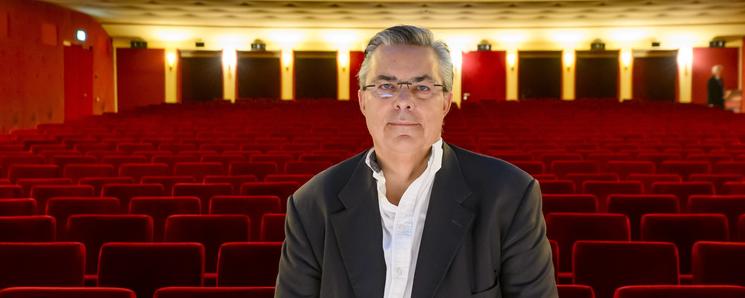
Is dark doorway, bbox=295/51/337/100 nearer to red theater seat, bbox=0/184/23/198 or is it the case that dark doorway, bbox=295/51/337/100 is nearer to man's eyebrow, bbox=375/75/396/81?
red theater seat, bbox=0/184/23/198

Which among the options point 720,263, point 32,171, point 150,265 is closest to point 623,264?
point 720,263

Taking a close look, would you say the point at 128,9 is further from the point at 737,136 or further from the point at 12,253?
the point at 12,253

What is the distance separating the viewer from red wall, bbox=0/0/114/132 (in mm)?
17484

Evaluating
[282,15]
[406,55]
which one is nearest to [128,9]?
[282,15]

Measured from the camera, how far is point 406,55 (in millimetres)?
1680

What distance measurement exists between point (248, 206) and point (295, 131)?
791 cm

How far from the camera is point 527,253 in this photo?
1647mm

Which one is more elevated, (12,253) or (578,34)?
(578,34)

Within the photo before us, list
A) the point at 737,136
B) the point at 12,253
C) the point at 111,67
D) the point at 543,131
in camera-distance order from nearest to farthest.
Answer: the point at 12,253, the point at 737,136, the point at 543,131, the point at 111,67

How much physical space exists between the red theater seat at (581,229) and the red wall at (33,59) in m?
15.7

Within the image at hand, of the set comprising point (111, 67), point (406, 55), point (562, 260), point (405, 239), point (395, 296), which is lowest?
point (562, 260)

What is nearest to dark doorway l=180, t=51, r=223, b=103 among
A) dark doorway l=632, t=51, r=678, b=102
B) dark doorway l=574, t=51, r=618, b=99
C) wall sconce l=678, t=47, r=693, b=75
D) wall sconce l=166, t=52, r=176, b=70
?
wall sconce l=166, t=52, r=176, b=70

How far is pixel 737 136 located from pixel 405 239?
37.6 feet

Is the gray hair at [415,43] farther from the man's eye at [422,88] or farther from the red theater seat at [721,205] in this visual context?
the red theater seat at [721,205]
